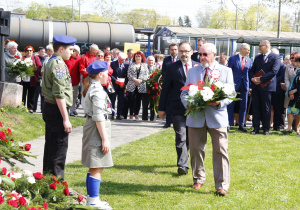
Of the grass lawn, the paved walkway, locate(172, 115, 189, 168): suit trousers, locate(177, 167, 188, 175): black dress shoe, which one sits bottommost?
the paved walkway

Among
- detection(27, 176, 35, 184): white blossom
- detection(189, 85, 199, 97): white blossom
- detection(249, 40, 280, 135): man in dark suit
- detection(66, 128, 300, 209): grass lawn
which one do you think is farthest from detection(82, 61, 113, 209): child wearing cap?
detection(249, 40, 280, 135): man in dark suit

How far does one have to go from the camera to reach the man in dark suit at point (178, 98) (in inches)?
299

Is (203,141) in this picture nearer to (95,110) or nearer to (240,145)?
(95,110)

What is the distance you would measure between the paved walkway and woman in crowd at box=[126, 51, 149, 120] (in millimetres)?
633

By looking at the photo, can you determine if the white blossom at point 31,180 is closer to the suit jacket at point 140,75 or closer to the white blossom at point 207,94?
the white blossom at point 207,94

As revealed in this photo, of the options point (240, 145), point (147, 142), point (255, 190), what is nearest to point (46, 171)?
point (255, 190)

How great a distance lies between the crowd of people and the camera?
6.52 m

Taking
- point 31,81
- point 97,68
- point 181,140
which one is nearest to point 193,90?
point 97,68

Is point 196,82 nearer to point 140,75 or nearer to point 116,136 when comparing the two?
point 116,136

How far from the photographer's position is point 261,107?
42.1 feet

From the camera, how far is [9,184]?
4199 mm

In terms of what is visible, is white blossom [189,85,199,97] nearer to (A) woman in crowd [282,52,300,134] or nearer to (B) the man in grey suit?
(B) the man in grey suit

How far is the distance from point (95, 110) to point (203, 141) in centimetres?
199

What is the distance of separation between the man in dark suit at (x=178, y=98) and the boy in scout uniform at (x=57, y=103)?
7.26 feet
